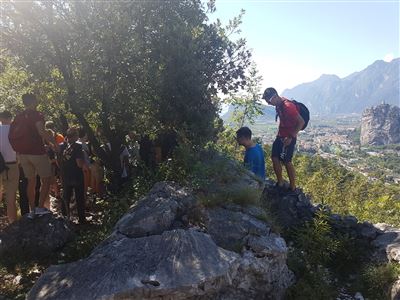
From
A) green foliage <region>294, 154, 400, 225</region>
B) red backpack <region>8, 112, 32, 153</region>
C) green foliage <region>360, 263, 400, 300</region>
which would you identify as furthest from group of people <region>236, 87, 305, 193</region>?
red backpack <region>8, 112, 32, 153</region>

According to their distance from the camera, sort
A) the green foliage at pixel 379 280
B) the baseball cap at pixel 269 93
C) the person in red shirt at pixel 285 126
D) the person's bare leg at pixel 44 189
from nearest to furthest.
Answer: the green foliage at pixel 379 280, the person's bare leg at pixel 44 189, the person in red shirt at pixel 285 126, the baseball cap at pixel 269 93

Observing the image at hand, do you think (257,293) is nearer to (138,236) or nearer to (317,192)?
(138,236)

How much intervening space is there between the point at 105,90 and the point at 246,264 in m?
4.49

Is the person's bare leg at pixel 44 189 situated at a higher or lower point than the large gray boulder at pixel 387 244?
higher

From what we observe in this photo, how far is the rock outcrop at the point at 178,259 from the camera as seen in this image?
4.82 metres

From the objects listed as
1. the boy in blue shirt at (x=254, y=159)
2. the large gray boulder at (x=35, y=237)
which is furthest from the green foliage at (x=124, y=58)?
the large gray boulder at (x=35, y=237)

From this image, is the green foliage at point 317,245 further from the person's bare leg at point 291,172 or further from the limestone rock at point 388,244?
the person's bare leg at point 291,172

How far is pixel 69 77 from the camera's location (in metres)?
7.72

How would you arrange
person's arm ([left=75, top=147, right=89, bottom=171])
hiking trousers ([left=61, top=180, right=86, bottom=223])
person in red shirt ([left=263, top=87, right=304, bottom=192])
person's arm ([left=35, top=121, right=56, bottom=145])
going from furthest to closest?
person in red shirt ([left=263, top=87, right=304, bottom=192]) → hiking trousers ([left=61, top=180, right=86, bottom=223]) → person's arm ([left=75, top=147, right=89, bottom=171]) → person's arm ([left=35, top=121, right=56, bottom=145])

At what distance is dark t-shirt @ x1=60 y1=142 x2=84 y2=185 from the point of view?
8.17 m

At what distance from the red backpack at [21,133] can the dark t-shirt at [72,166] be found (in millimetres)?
892

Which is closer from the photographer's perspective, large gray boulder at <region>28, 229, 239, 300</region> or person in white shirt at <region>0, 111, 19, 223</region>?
large gray boulder at <region>28, 229, 239, 300</region>

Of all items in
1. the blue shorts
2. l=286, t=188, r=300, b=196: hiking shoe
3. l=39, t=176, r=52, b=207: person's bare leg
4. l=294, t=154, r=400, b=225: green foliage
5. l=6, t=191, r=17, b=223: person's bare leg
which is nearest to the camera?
l=6, t=191, r=17, b=223: person's bare leg

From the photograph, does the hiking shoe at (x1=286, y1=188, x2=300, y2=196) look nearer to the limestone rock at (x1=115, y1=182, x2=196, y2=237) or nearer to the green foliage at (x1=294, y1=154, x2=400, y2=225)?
the green foliage at (x1=294, y1=154, x2=400, y2=225)
